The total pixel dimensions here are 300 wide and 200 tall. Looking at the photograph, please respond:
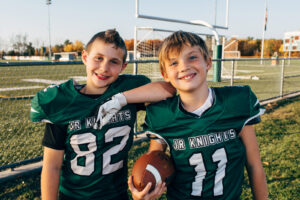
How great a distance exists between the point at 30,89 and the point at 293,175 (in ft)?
30.5

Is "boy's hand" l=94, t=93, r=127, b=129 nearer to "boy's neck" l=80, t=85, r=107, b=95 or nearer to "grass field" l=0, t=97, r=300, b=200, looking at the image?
"boy's neck" l=80, t=85, r=107, b=95

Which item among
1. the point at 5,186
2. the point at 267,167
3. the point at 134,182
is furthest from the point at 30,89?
the point at 134,182

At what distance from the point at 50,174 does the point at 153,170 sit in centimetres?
63

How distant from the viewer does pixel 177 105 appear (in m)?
1.64

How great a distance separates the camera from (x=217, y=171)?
1585 mm

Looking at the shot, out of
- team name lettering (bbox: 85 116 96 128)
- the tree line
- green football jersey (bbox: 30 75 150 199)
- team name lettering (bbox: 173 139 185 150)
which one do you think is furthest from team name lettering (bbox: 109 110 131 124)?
the tree line

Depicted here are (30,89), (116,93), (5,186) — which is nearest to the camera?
(116,93)

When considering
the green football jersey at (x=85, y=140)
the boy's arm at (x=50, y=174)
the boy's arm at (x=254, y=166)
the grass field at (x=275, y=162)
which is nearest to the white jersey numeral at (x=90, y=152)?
the green football jersey at (x=85, y=140)

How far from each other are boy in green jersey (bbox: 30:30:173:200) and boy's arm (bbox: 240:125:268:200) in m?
0.56

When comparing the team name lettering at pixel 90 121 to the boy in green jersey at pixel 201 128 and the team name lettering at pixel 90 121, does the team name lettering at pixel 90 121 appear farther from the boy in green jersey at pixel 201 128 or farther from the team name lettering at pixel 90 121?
the boy in green jersey at pixel 201 128

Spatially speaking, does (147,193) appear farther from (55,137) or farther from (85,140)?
(55,137)

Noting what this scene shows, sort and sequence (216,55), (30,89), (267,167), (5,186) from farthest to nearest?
(216,55), (30,89), (267,167), (5,186)

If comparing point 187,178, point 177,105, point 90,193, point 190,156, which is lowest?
point 90,193

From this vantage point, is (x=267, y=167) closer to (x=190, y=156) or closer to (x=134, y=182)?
(x=190, y=156)
